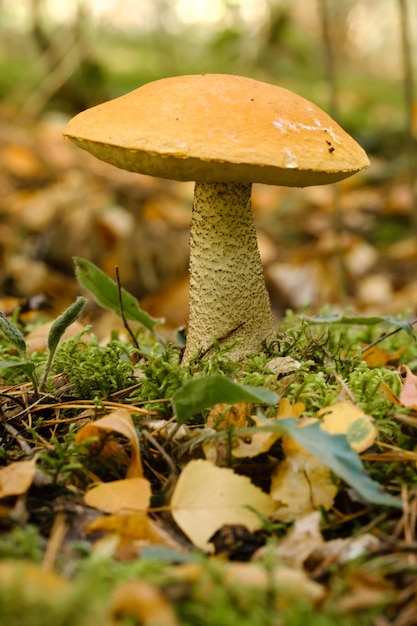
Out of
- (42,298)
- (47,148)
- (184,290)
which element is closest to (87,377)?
(42,298)

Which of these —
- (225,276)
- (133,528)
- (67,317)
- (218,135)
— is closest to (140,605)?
(133,528)

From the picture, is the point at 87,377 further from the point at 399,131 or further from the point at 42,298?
the point at 399,131

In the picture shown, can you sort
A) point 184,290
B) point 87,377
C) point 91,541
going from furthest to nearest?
point 184,290, point 87,377, point 91,541

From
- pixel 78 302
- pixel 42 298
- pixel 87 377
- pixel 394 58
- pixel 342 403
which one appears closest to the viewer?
pixel 342 403

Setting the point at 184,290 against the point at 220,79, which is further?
the point at 184,290

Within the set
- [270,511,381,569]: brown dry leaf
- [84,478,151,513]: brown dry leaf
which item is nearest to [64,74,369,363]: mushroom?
[84,478,151,513]: brown dry leaf

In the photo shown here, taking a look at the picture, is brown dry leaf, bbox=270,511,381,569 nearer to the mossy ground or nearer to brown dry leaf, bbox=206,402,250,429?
the mossy ground
